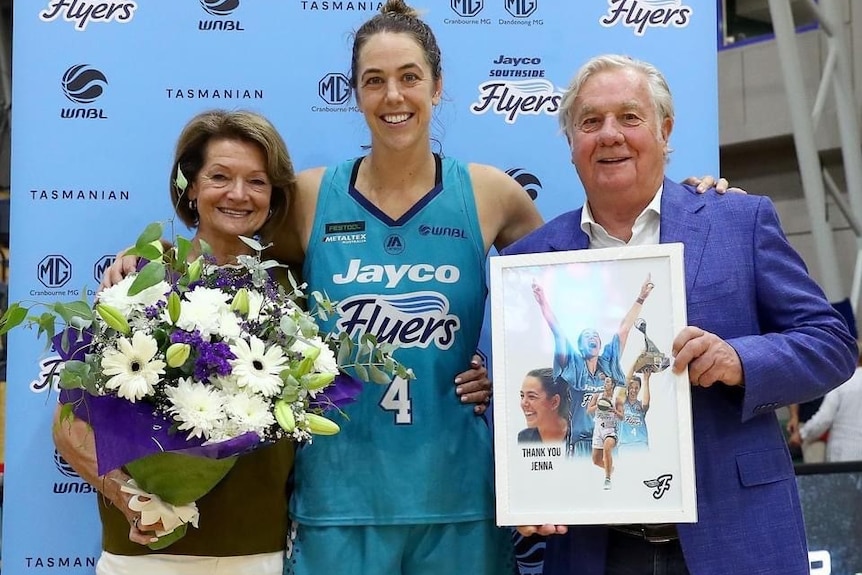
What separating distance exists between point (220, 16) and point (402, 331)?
130cm

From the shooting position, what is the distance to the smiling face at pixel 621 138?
2.10 metres

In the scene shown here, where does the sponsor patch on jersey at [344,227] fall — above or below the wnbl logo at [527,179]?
below

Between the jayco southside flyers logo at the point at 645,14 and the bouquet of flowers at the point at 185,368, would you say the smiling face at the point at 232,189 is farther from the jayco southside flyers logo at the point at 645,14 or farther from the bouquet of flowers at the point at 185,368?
the jayco southside flyers logo at the point at 645,14

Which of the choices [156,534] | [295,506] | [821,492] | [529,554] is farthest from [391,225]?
[821,492]

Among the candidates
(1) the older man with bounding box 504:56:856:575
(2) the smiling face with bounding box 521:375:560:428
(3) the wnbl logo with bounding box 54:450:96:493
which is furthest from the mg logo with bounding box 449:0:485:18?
(3) the wnbl logo with bounding box 54:450:96:493

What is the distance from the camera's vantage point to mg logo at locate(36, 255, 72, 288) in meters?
2.93

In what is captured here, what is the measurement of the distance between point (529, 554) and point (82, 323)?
1.68 m

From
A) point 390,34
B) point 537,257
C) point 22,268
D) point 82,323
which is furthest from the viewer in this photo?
point 22,268

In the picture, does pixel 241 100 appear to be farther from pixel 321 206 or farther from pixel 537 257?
pixel 537 257

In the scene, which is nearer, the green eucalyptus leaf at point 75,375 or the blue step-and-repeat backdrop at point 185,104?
the green eucalyptus leaf at point 75,375

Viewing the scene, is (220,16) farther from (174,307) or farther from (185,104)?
(174,307)

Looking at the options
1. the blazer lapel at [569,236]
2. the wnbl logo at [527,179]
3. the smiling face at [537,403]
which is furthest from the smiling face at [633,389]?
the wnbl logo at [527,179]

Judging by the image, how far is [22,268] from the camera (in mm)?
2920

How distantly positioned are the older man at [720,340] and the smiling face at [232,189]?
84 cm
